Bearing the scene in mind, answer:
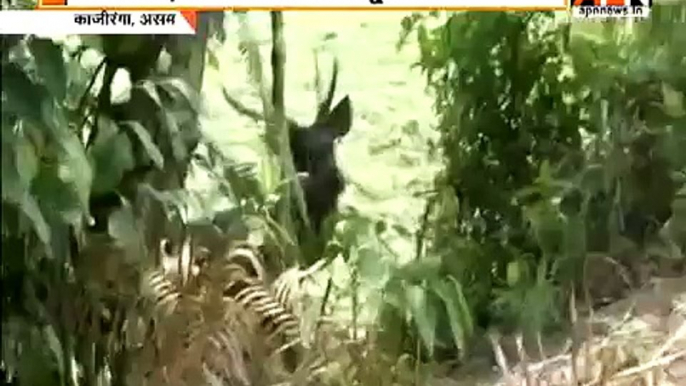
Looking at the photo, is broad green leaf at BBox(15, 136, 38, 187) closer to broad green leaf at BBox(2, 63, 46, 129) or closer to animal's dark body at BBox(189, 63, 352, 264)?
broad green leaf at BBox(2, 63, 46, 129)

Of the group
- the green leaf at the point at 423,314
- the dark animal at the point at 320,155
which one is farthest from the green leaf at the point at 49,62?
the green leaf at the point at 423,314

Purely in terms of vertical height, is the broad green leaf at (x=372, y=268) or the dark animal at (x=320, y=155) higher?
the dark animal at (x=320, y=155)

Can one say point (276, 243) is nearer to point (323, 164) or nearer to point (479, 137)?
point (323, 164)

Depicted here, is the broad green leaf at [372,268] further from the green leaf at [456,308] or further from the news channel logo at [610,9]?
the news channel logo at [610,9]

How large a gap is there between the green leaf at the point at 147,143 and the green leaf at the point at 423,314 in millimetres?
271

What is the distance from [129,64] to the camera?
1243mm

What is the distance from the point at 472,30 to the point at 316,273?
28 centimetres

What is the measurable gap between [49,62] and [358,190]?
0.32 meters

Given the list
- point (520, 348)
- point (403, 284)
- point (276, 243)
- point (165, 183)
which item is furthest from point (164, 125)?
point (520, 348)

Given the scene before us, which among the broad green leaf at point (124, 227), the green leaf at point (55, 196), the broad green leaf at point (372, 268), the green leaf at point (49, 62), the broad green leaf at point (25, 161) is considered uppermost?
the green leaf at point (49, 62)

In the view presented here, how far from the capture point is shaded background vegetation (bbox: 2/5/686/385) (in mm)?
1235

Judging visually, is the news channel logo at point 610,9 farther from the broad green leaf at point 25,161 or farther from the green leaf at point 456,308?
the broad green leaf at point 25,161

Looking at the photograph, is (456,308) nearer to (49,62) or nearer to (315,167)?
(315,167)

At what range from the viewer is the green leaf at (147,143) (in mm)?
1242
